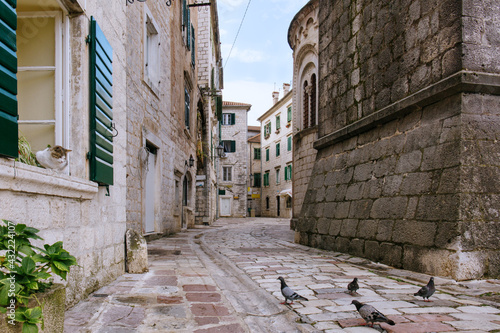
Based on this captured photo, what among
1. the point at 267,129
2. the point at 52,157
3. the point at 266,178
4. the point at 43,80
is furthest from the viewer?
the point at 266,178

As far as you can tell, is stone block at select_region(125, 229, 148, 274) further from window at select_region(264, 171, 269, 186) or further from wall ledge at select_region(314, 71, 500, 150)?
window at select_region(264, 171, 269, 186)

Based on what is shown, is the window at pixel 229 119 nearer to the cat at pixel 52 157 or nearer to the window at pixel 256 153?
the window at pixel 256 153

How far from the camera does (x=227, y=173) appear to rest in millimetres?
40719

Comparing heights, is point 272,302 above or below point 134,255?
below

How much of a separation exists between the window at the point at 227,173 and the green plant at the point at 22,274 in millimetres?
38452

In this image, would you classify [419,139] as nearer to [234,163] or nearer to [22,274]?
[22,274]

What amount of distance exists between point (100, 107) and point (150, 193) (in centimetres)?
571

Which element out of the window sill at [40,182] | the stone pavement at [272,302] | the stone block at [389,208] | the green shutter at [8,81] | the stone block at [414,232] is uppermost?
the green shutter at [8,81]

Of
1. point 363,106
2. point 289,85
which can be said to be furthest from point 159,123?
point 289,85

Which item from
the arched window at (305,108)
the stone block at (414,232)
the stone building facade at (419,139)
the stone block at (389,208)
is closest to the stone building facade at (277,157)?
the arched window at (305,108)

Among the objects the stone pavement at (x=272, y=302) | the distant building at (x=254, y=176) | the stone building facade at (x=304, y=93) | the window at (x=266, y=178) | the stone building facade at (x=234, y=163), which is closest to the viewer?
the stone pavement at (x=272, y=302)

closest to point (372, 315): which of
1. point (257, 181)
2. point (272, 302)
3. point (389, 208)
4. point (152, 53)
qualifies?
point (272, 302)

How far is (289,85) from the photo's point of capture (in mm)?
38406

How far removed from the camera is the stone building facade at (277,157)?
116 feet
